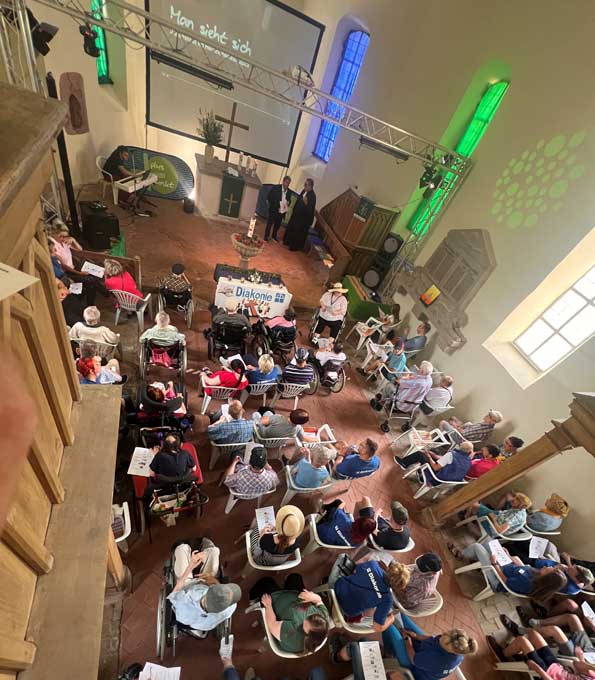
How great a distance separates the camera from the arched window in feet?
31.4

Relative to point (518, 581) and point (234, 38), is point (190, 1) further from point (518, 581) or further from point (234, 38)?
Answer: point (518, 581)

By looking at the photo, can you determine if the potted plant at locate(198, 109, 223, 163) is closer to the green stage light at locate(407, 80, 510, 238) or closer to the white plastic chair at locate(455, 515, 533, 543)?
the green stage light at locate(407, 80, 510, 238)

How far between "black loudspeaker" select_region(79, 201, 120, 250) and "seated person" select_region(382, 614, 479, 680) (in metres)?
7.23

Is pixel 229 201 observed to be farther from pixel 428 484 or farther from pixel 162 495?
pixel 428 484

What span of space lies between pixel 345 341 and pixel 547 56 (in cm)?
539

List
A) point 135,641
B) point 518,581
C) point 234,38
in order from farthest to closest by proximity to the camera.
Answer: point 234,38, point 518,581, point 135,641

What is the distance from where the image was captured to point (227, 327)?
15.6 feet

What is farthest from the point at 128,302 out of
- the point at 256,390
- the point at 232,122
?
the point at 232,122

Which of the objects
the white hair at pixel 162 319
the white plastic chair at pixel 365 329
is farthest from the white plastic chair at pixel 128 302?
the white plastic chair at pixel 365 329

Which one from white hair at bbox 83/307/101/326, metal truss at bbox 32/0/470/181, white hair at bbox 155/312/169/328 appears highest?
metal truss at bbox 32/0/470/181

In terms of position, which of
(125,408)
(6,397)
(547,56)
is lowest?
(125,408)

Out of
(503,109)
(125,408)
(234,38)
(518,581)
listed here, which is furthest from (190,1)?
(518,581)

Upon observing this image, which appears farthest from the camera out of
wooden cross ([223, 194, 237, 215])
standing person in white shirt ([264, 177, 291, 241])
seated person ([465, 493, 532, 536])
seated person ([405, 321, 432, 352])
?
wooden cross ([223, 194, 237, 215])

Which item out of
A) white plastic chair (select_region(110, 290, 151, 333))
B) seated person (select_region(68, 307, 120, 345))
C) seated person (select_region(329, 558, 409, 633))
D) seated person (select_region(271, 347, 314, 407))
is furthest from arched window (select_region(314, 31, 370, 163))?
seated person (select_region(329, 558, 409, 633))
